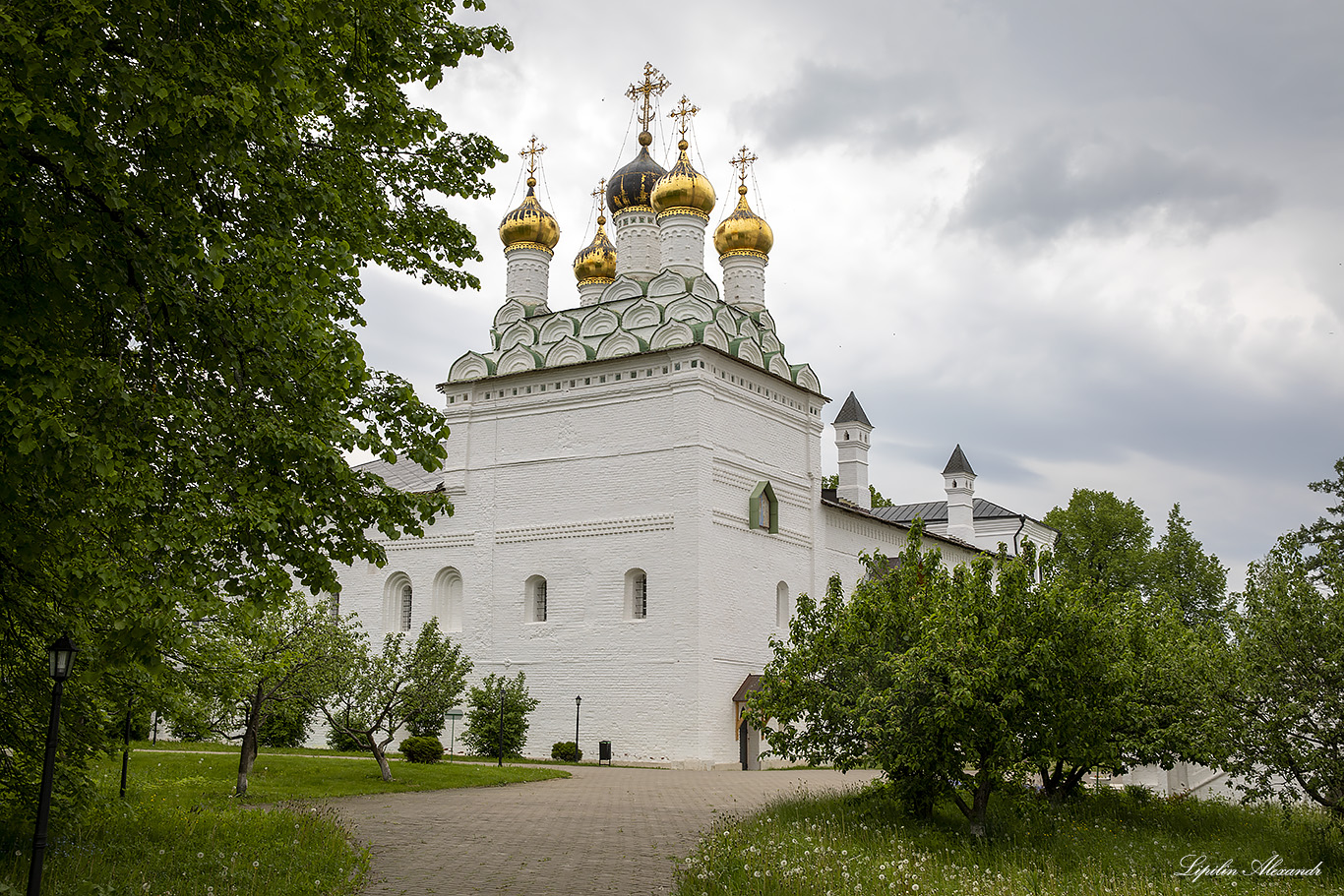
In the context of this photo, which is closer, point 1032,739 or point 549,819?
point 1032,739

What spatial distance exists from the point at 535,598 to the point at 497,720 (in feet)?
11.2

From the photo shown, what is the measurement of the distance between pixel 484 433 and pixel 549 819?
16.5 m

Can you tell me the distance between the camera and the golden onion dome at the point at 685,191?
29.9 m

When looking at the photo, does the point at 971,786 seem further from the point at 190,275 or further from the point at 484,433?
the point at 484,433

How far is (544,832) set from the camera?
12.6 m

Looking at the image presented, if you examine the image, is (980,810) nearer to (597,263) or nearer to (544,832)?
(544,832)

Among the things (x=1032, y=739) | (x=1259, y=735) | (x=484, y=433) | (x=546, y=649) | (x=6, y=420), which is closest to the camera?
(x=6, y=420)

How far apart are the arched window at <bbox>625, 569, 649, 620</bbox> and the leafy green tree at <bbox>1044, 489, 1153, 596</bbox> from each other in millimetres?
19988

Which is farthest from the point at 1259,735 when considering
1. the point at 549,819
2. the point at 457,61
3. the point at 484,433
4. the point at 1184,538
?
the point at 1184,538

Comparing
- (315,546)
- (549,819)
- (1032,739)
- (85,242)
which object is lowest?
(549,819)

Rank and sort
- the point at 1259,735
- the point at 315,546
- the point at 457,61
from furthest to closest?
1. the point at 1259,735
2. the point at 457,61
3. the point at 315,546

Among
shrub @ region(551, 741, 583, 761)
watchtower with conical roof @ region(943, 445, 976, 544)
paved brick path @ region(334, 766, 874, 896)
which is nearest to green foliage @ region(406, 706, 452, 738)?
paved brick path @ region(334, 766, 874, 896)

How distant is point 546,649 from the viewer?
26984mm

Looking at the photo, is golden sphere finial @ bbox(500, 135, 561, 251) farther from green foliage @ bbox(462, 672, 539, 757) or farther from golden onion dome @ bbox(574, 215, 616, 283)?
green foliage @ bbox(462, 672, 539, 757)
